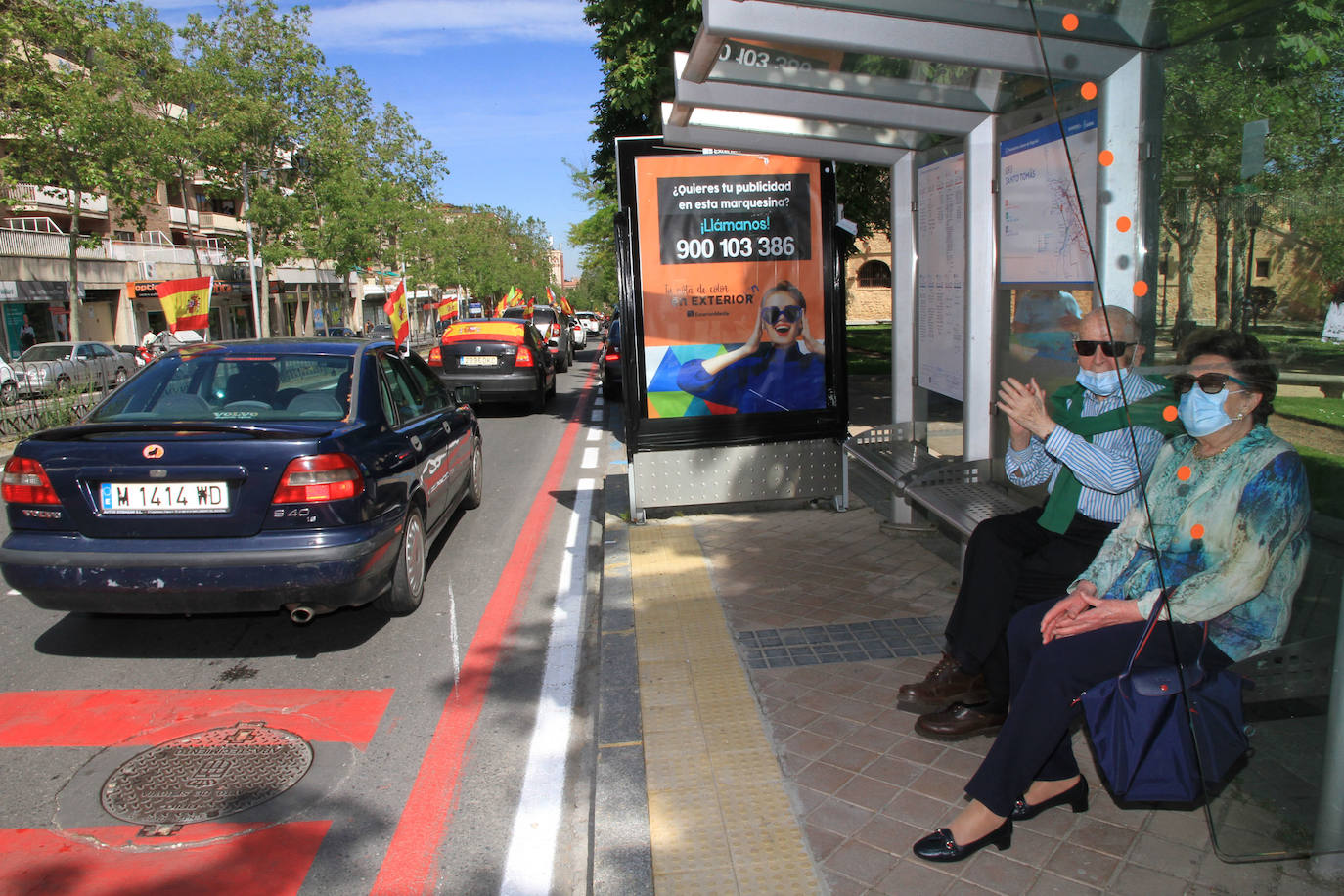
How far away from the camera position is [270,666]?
4746 millimetres

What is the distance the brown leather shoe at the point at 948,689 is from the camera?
3.59m

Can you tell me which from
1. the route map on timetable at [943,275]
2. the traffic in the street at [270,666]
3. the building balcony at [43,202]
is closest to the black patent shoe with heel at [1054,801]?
the traffic in the street at [270,666]

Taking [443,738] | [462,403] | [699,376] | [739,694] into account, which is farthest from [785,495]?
[443,738]

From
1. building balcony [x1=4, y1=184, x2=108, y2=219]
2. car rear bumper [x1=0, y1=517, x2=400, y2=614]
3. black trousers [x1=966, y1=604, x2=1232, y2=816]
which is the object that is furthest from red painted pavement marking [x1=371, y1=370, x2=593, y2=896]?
building balcony [x1=4, y1=184, x2=108, y2=219]

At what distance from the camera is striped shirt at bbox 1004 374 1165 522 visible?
331 centimetres

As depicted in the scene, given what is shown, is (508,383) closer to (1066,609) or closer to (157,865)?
(157,865)

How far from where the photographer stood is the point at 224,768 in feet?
12.0

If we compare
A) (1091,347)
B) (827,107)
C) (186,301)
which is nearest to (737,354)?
(827,107)

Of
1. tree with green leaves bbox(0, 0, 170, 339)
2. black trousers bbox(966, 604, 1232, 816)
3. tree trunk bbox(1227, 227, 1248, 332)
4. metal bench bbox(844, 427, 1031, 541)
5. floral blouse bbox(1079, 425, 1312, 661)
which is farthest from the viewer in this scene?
tree with green leaves bbox(0, 0, 170, 339)

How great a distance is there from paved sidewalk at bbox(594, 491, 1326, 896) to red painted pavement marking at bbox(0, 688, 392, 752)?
116 cm

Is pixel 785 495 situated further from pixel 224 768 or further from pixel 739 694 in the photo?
pixel 224 768

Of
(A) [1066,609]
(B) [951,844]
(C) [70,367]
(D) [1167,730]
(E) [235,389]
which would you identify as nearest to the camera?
(D) [1167,730]

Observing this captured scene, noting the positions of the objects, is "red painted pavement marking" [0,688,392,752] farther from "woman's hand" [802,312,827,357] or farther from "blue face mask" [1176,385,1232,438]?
"woman's hand" [802,312,827,357]

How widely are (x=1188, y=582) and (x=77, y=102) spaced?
29750mm
